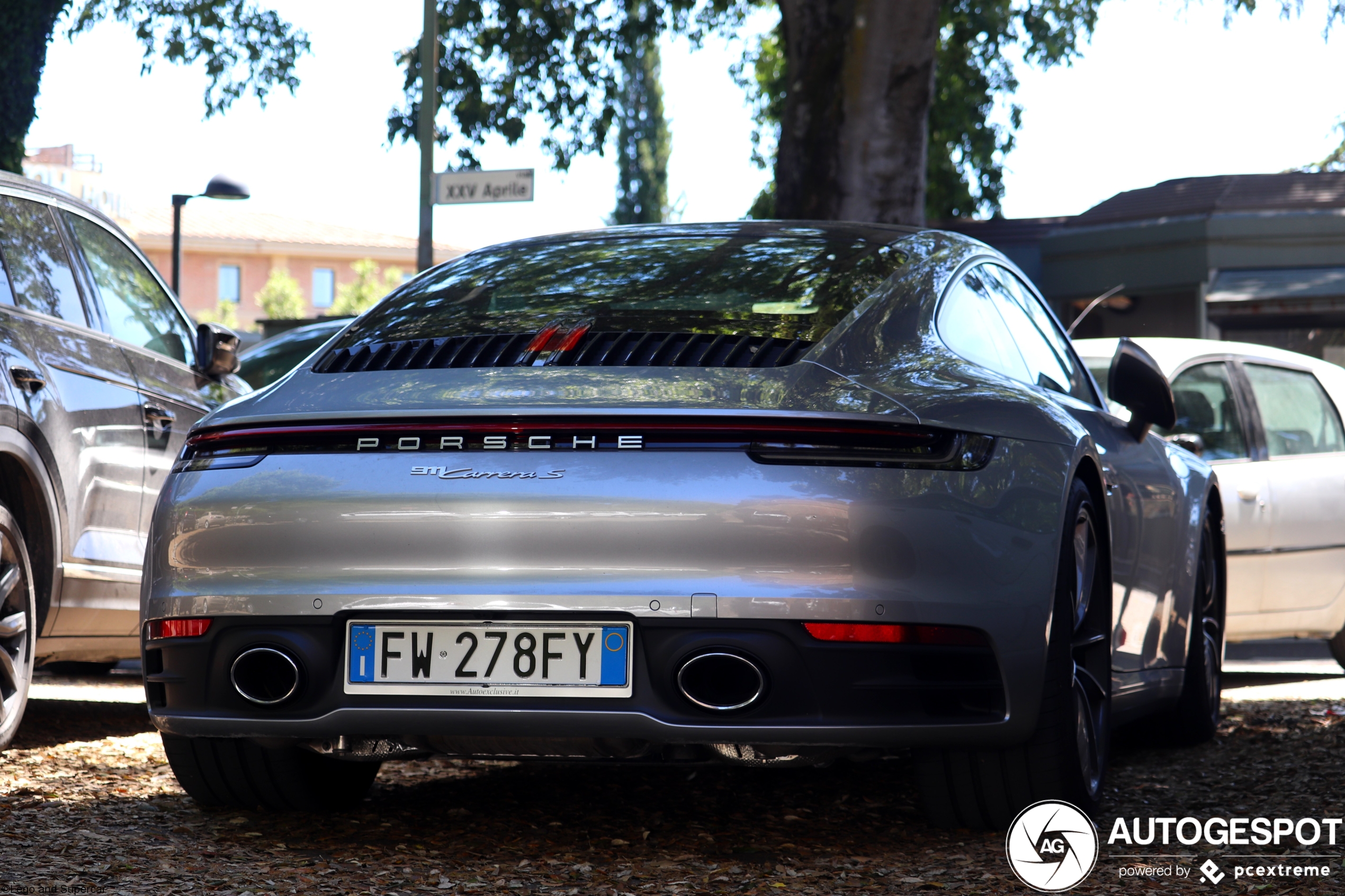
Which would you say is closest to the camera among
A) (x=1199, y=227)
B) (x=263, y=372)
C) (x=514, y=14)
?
(x=263, y=372)

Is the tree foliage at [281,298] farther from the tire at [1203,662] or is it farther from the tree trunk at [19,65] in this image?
the tire at [1203,662]

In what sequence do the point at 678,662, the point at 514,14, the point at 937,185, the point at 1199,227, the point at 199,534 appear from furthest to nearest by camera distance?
Answer: 1. the point at 937,185
2. the point at 1199,227
3. the point at 514,14
4. the point at 199,534
5. the point at 678,662

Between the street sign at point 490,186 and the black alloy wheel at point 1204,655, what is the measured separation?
6.46 metres

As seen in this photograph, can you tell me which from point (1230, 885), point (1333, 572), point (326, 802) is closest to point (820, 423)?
point (1230, 885)

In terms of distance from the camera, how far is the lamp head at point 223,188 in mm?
17219

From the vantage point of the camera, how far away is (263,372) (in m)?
9.10

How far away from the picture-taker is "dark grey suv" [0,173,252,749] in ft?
16.6

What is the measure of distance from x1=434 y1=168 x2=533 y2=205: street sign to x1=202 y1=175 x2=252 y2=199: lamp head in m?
6.14

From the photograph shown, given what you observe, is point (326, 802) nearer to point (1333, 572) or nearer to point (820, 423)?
point (820, 423)

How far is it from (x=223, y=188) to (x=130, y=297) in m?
11.5

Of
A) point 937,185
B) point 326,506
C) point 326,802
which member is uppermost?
point 937,185

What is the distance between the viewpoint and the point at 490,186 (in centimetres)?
1153

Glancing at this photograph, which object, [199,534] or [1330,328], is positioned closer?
[199,534]

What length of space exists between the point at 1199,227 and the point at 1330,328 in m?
2.30
